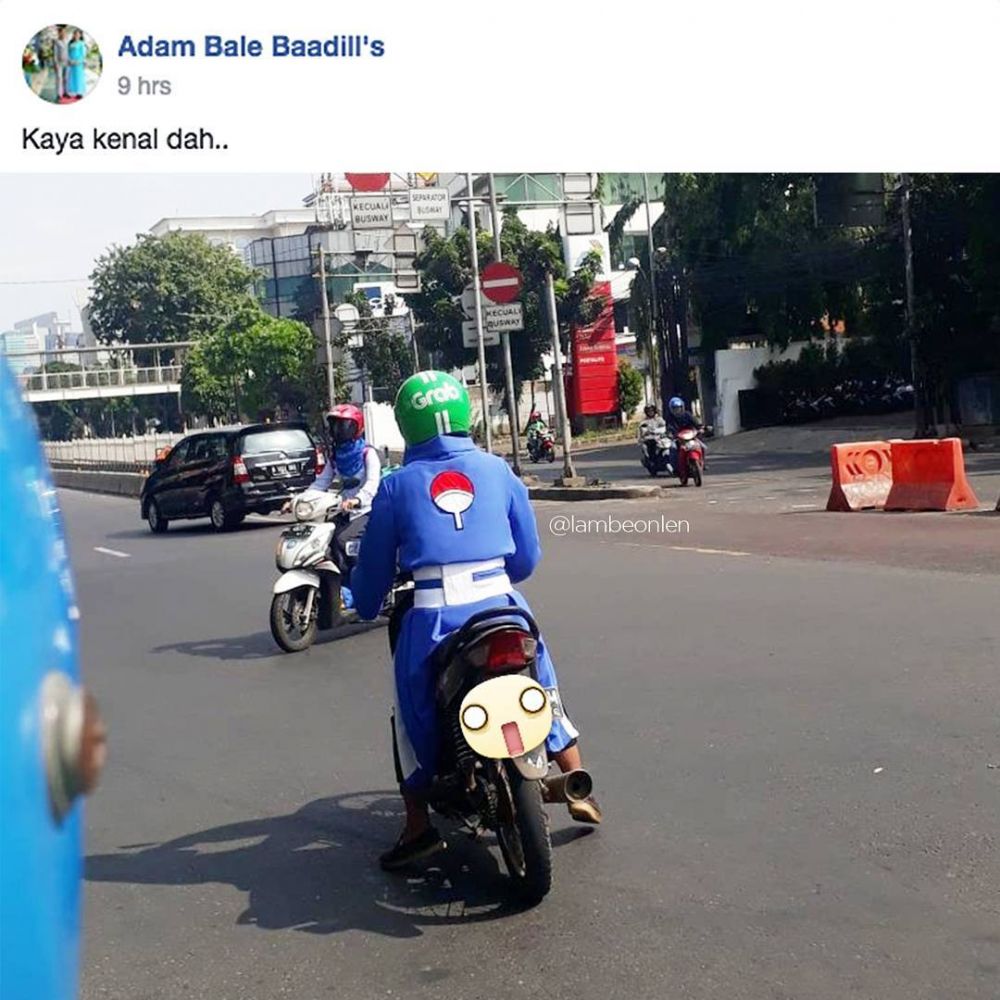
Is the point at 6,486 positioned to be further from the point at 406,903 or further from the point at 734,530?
the point at 734,530

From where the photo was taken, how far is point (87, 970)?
4145 millimetres

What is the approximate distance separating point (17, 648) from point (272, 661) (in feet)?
26.0

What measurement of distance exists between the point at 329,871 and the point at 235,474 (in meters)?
17.0

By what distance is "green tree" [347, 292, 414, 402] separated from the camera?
47219 millimetres

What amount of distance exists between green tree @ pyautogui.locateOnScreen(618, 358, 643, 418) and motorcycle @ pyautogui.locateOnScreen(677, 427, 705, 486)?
27.9m

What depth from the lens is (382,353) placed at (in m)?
47.5

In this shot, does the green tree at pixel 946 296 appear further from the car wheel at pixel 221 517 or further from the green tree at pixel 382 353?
the green tree at pixel 382 353

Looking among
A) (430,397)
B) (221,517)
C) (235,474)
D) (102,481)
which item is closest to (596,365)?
(102,481)

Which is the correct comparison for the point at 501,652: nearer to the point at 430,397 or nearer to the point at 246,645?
the point at 430,397

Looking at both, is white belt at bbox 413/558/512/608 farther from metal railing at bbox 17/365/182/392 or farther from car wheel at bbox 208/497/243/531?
metal railing at bbox 17/365/182/392

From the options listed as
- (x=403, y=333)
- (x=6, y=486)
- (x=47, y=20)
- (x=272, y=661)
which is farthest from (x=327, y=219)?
(x=6, y=486)

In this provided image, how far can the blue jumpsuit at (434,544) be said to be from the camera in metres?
4.63

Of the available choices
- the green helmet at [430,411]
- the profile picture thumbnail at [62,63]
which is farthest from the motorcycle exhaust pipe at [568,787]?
the profile picture thumbnail at [62,63]
